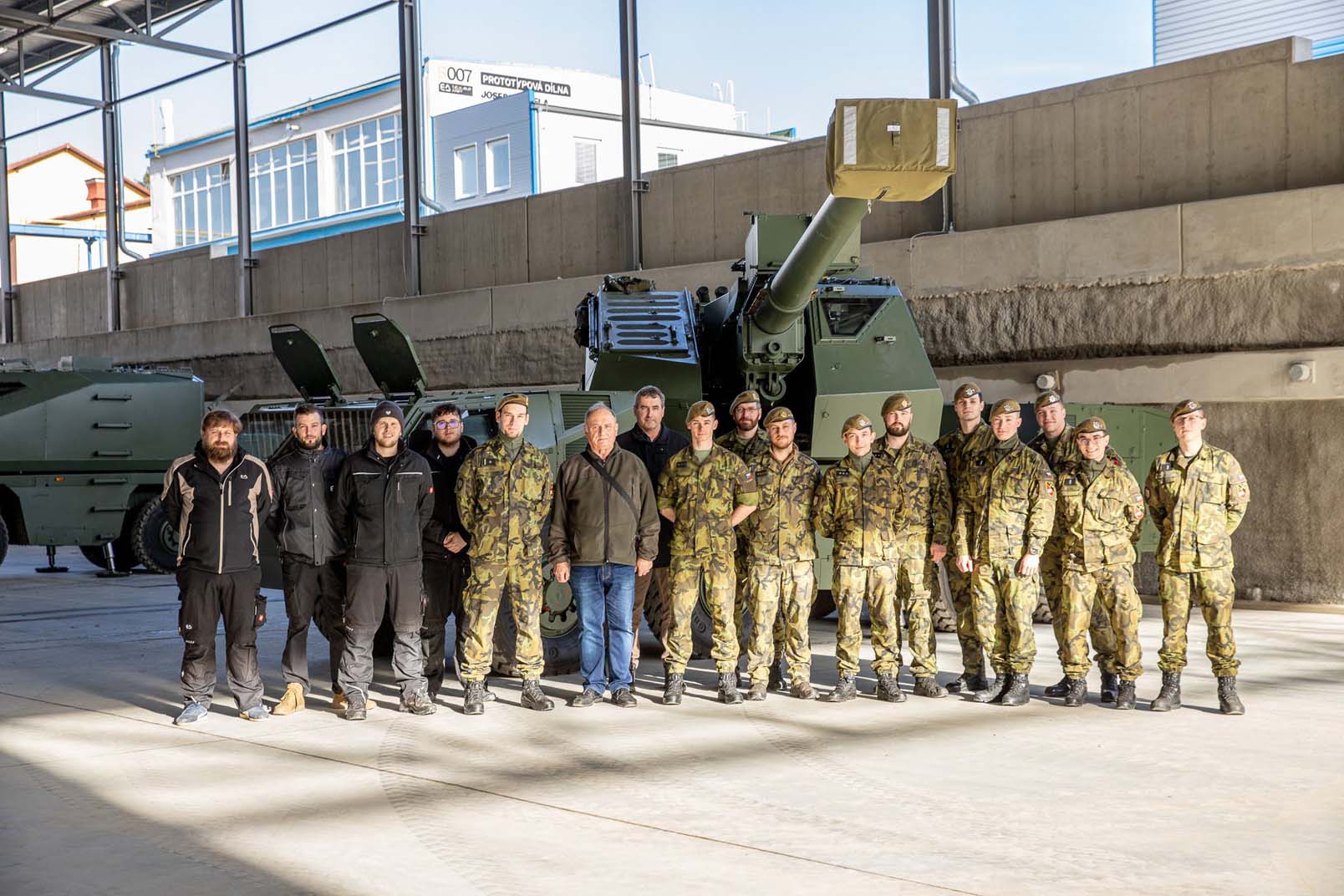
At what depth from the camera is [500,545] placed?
7.06 meters

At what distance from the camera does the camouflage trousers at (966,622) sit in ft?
23.8

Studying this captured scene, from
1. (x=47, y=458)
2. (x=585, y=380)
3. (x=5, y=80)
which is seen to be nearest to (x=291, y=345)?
(x=585, y=380)

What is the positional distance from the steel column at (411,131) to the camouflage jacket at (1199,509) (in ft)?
46.6

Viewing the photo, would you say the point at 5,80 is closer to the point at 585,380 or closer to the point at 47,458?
the point at 47,458

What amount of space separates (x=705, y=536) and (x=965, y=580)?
4.40ft

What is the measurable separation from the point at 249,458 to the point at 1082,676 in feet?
13.9

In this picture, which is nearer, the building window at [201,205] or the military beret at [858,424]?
the military beret at [858,424]

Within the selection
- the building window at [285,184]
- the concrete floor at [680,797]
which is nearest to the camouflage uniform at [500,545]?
the concrete floor at [680,797]

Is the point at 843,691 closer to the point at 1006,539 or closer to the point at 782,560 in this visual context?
the point at 782,560

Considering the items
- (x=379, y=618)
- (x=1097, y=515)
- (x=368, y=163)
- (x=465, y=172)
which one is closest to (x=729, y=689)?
(x=379, y=618)

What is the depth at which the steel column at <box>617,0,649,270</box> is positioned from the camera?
16484 millimetres

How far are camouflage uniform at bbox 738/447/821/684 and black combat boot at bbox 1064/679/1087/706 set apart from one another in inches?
51.3

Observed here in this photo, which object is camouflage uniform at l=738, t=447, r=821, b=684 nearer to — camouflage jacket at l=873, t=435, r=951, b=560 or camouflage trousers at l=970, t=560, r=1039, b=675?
camouflage jacket at l=873, t=435, r=951, b=560

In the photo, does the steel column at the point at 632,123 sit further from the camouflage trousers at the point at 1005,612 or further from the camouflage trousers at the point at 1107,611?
the camouflage trousers at the point at 1107,611
